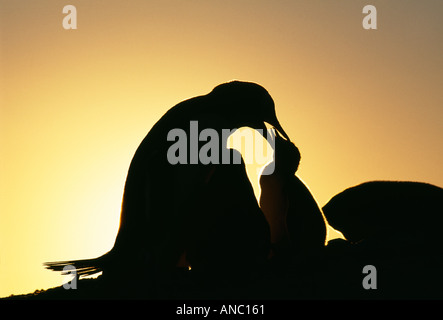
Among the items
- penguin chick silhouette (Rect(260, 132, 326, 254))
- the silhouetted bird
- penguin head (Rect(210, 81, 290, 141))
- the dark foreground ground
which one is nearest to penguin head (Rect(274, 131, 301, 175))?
penguin chick silhouette (Rect(260, 132, 326, 254))

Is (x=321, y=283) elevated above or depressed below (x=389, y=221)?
below

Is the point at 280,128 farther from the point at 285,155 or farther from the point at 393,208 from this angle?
the point at 393,208

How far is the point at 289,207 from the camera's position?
6.29 m

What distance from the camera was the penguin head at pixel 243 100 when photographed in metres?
5.57

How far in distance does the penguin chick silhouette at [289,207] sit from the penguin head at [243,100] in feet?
1.62

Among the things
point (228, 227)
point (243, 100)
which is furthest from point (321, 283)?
point (243, 100)

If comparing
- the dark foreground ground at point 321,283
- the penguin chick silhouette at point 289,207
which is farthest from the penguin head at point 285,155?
the dark foreground ground at point 321,283

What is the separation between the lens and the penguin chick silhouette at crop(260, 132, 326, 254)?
6.09 m

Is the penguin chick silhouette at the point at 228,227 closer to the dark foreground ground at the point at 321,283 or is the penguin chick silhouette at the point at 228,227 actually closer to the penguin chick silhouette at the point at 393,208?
the dark foreground ground at the point at 321,283

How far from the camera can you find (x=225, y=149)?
5555 mm

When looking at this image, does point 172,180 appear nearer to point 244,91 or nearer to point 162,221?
point 162,221

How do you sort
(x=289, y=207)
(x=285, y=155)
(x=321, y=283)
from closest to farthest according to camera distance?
(x=321, y=283) → (x=285, y=155) → (x=289, y=207)

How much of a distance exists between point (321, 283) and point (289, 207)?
4.17 feet
